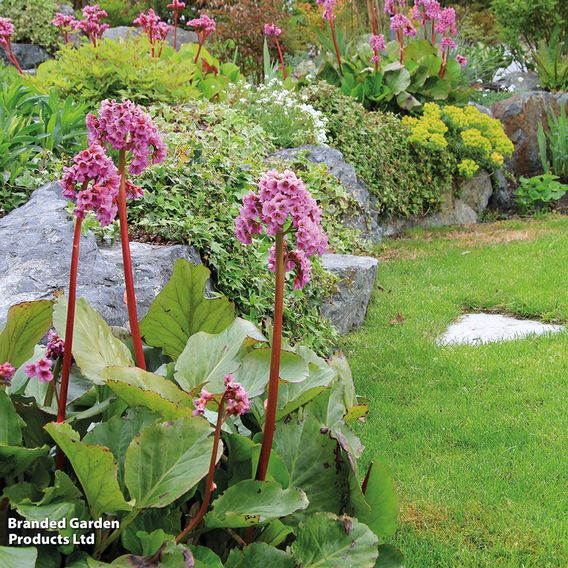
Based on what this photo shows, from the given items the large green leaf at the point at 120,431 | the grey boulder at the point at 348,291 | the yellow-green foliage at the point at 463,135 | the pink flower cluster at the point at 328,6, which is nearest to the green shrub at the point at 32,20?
the pink flower cluster at the point at 328,6

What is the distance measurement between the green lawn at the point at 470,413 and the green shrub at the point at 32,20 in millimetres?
10031

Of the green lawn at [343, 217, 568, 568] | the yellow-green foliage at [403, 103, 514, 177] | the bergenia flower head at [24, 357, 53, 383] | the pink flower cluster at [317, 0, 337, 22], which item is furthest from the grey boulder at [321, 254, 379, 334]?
the pink flower cluster at [317, 0, 337, 22]

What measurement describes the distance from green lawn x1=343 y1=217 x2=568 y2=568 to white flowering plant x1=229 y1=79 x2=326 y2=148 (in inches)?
52.5

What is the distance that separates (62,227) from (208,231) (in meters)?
0.68

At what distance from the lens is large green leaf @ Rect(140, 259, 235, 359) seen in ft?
5.80

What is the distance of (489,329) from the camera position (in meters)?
4.74

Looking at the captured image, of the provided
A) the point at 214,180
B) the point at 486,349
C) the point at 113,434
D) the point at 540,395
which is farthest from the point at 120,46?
the point at 113,434

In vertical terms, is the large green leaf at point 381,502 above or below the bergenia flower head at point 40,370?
below

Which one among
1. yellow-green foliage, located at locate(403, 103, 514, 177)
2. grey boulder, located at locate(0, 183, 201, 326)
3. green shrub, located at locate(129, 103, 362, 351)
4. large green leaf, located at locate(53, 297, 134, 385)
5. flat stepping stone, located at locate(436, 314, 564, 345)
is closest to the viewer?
large green leaf, located at locate(53, 297, 134, 385)

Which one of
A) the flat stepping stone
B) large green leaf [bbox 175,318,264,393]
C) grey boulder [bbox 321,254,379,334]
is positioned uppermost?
large green leaf [bbox 175,318,264,393]

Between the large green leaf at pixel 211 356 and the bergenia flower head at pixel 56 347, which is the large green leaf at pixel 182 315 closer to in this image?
the large green leaf at pixel 211 356

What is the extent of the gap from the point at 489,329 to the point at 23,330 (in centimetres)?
363

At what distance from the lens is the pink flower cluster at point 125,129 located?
1.45 metres

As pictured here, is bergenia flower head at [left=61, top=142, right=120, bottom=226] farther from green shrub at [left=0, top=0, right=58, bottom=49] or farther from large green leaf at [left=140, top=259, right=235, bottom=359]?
green shrub at [left=0, top=0, right=58, bottom=49]
